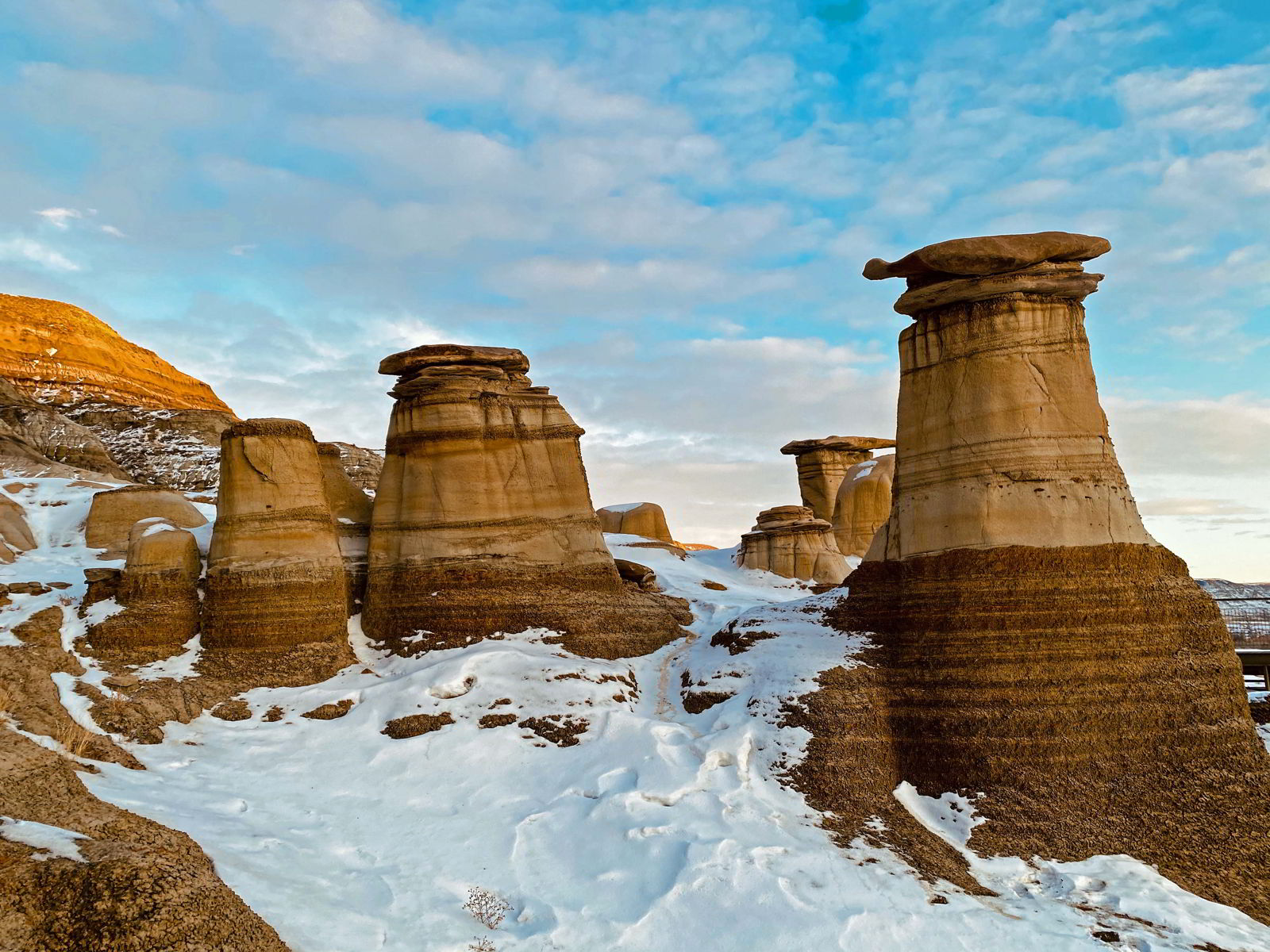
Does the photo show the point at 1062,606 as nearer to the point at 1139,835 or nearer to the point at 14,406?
the point at 1139,835

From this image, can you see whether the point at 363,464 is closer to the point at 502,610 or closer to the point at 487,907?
the point at 502,610

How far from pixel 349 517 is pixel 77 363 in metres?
43.1

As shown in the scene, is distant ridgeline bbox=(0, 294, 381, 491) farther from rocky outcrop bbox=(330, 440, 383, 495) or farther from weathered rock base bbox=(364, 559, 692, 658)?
weathered rock base bbox=(364, 559, 692, 658)

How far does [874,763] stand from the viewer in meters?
Result: 9.32

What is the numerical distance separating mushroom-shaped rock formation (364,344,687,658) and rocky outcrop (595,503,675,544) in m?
16.1

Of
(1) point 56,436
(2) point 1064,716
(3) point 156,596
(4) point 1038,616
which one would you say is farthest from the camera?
(1) point 56,436

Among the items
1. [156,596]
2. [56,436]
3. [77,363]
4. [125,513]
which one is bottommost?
[156,596]

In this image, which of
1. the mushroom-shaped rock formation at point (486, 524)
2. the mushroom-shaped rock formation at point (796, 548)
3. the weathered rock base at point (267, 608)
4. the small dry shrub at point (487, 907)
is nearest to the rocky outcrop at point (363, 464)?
the mushroom-shaped rock formation at point (796, 548)

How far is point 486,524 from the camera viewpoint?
46.6 ft

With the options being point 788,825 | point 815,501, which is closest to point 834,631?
point 788,825

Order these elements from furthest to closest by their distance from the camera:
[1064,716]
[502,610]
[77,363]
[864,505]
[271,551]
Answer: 1. [77,363]
2. [864,505]
3. [502,610]
4. [271,551]
5. [1064,716]

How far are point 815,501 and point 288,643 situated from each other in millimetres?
27701

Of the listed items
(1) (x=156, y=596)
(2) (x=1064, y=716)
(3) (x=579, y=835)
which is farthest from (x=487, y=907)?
(1) (x=156, y=596)

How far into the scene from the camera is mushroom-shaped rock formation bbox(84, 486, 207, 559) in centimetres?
1772
